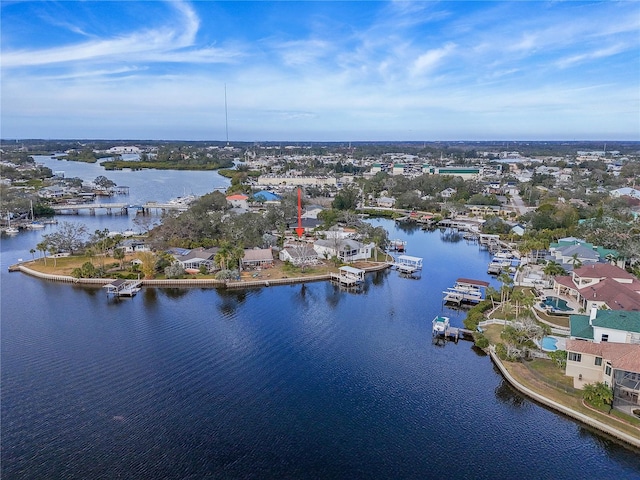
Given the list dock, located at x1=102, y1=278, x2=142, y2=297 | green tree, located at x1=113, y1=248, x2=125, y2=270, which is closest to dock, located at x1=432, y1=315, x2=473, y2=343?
dock, located at x1=102, y1=278, x2=142, y2=297

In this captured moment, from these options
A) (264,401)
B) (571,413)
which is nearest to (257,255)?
(264,401)

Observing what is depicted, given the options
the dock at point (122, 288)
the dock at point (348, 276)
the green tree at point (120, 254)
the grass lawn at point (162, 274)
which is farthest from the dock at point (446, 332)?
the green tree at point (120, 254)

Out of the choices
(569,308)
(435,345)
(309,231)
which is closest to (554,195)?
(309,231)

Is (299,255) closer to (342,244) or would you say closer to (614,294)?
(342,244)

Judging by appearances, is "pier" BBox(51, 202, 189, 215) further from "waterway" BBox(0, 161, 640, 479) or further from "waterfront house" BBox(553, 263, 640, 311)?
"waterfront house" BBox(553, 263, 640, 311)

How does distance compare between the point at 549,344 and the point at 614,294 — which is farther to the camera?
the point at 614,294

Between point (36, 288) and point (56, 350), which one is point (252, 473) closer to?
point (56, 350)
